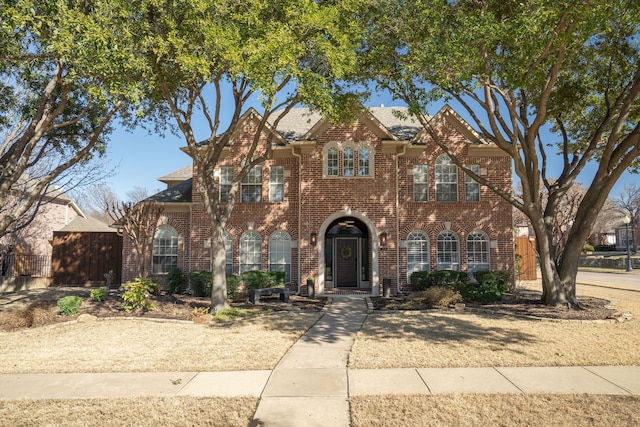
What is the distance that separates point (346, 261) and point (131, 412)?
13715 mm

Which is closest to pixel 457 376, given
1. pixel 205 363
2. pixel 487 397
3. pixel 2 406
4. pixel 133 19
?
pixel 487 397

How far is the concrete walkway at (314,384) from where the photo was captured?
5.27 meters

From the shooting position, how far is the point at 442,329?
9672 millimetres

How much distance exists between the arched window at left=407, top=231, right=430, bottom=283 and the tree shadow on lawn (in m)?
5.26

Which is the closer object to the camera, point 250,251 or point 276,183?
point 250,251

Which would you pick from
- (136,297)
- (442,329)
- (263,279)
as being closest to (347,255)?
(263,279)

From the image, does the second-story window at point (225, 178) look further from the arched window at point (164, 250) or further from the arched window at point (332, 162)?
the arched window at point (332, 162)

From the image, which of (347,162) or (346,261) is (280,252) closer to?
(346,261)

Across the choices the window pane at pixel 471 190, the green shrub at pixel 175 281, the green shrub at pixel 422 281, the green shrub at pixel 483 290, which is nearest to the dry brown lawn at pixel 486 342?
the green shrub at pixel 483 290

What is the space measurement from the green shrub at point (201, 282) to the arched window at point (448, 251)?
9815 millimetres

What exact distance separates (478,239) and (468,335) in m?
9.19

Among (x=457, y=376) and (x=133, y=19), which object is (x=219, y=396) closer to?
(x=457, y=376)

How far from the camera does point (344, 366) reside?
271 inches

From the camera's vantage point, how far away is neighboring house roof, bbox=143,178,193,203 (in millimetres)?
17830
